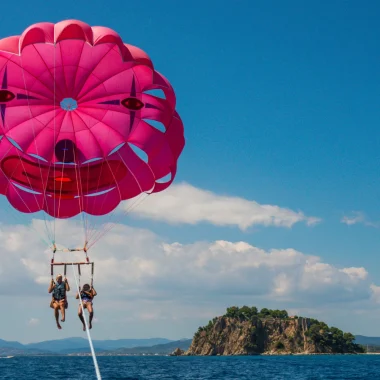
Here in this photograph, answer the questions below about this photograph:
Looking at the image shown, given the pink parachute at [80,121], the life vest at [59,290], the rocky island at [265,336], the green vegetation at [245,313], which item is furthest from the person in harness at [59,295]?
the green vegetation at [245,313]

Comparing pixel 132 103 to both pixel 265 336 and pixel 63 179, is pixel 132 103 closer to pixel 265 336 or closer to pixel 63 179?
pixel 63 179

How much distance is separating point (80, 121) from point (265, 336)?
161 meters

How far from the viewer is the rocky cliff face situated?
17262cm

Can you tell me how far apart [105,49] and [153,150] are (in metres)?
4.02

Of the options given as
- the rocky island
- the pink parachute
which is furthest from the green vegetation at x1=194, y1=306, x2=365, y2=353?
the pink parachute

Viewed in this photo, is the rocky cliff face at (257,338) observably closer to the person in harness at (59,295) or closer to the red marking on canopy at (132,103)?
the red marking on canopy at (132,103)

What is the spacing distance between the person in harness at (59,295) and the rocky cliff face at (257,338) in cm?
15903

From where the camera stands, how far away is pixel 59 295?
19.5 metres

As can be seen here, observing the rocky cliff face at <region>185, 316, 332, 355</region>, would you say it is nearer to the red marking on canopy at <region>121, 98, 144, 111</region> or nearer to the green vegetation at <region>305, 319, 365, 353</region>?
the green vegetation at <region>305, 319, 365, 353</region>

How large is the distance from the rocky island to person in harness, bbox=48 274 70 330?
520 ft

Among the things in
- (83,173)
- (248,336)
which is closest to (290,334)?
(248,336)

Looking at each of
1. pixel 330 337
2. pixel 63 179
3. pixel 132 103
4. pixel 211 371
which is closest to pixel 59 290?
pixel 63 179

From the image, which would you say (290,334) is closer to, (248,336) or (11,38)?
(248,336)

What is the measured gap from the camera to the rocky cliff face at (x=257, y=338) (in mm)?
172625
